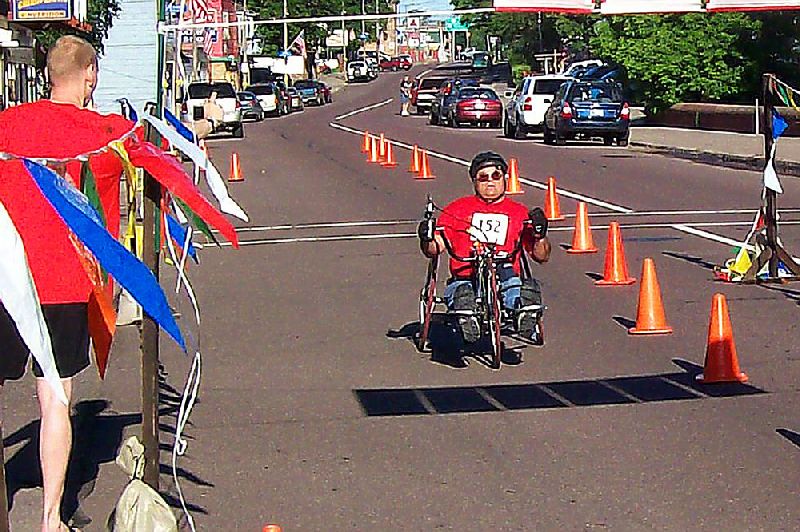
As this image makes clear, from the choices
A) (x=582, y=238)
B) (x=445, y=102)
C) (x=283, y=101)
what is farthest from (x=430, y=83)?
(x=582, y=238)

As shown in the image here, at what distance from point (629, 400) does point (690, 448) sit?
113cm

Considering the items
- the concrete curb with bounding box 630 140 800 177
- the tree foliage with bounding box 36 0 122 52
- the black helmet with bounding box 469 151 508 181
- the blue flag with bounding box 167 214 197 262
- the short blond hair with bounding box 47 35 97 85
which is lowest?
the concrete curb with bounding box 630 140 800 177

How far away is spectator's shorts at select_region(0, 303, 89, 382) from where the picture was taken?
5.55 m

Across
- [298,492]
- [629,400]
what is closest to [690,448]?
[629,400]

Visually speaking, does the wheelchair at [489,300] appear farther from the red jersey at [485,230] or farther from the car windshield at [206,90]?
the car windshield at [206,90]

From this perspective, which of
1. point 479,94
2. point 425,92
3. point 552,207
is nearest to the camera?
point 552,207

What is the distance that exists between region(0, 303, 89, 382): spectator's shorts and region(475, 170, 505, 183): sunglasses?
4390 millimetres

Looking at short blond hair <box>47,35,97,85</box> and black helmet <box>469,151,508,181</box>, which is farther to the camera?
black helmet <box>469,151,508,181</box>

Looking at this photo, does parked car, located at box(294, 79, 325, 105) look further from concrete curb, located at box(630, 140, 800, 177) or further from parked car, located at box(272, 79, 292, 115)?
concrete curb, located at box(630, 140, 800, 177)

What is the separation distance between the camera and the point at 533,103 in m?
40.8

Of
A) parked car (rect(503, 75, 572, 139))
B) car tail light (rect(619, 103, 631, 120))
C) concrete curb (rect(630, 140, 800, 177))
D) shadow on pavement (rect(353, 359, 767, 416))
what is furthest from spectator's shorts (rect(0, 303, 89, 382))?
parked car (rect(503, 75, 572, 139))

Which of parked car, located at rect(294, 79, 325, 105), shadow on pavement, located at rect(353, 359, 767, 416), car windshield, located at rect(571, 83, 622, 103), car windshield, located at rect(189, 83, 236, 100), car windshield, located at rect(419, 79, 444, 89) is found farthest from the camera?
parked car, located at rect(294, 79, 325, 105)

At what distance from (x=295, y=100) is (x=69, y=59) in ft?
218

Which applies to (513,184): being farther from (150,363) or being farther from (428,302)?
(150,363)
